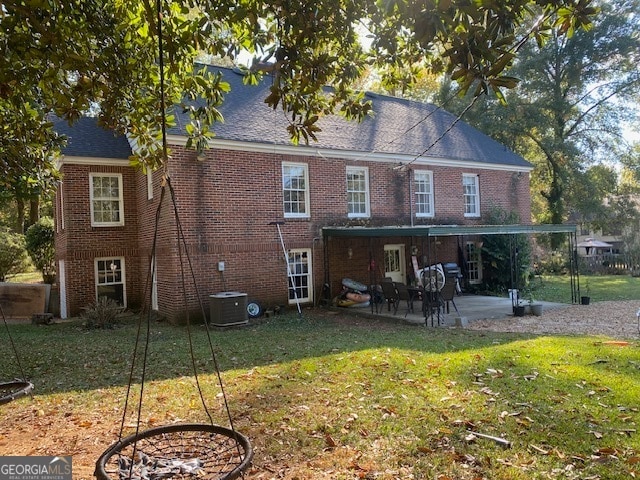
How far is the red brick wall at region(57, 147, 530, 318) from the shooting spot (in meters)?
13.0

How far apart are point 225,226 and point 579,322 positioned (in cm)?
954

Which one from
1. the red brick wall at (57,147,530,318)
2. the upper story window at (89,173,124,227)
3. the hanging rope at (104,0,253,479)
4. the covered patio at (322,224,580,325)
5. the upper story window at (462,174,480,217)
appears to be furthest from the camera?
the upper story window at (462,174,480,217)

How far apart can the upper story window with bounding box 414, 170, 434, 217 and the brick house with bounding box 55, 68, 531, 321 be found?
0.14 feet

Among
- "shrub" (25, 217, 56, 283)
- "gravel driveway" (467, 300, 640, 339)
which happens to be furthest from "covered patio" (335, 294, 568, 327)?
"shrub" (25, 217, 56, 283)

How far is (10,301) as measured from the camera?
1531 centimetres

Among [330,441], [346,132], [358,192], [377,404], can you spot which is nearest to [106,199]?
[358,192]

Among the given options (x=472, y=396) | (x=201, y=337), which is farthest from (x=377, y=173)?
(x=472, y=396)

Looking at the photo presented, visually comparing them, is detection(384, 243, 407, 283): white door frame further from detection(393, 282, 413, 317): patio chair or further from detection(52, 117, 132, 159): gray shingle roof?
detection(52, 117, 132, 159): gray shingle roof

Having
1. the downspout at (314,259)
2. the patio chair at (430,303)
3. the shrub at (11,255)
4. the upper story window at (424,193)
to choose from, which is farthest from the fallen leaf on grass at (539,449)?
the shrub at (11,255)

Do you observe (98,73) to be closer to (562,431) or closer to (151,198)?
(562,431)

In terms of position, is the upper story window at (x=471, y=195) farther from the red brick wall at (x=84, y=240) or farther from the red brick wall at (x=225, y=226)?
the red brick wall at (x=84, y=240)

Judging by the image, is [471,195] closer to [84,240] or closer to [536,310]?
[536,310]

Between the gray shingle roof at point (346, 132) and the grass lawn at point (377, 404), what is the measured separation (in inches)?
282

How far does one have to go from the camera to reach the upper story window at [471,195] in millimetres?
19094
